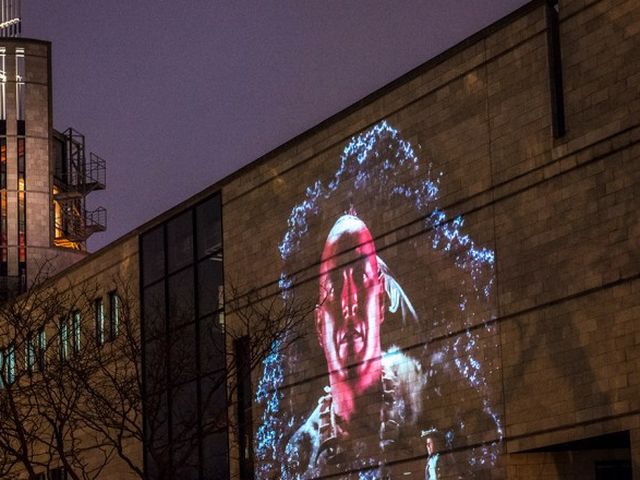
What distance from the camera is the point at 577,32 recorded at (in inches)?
1286

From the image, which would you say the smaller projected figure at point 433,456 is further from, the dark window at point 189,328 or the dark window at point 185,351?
the dark window at point 185,351

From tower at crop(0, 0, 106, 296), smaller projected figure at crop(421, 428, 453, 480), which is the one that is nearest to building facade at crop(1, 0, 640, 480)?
smaller projected figure at crop(421, 428, 453, 480)

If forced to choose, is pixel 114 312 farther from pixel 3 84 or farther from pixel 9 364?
pixel 3 84

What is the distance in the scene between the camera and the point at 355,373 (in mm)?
39969

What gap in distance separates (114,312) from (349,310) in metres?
15.8

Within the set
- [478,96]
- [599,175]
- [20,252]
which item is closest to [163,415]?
[478,96]

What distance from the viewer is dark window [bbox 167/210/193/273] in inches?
1949

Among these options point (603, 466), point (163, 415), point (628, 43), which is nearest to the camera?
point (628, 43)

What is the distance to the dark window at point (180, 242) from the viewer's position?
4950cm

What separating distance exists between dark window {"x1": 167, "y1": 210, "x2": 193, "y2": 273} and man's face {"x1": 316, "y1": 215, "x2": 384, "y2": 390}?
8.75 m

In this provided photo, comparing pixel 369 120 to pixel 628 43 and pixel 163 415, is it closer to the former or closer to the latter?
pixel 628 43

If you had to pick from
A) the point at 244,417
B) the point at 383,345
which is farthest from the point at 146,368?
the point at 383,345

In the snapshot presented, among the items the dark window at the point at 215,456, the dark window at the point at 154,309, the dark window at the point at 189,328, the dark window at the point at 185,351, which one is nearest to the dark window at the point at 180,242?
the dark window at the point at 189,328

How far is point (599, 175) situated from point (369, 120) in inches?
389
